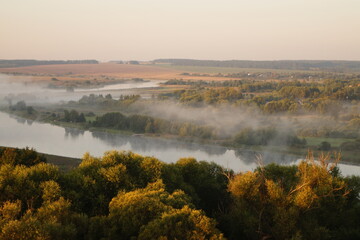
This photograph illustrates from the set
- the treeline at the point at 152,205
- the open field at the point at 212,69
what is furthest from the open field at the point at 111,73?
the treeline at the point at 152,205

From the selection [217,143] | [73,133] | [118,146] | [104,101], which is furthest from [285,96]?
[73,133]

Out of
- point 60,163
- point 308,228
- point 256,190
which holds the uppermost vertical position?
point 256,190

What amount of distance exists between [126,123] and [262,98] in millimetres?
16279

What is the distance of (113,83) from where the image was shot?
57.7 meters

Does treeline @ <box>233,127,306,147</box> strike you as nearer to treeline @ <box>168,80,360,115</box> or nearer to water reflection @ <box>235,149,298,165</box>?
water reflection @ <box>235,149,298,165</box>

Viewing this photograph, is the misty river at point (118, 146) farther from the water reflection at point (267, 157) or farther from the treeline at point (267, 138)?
the treeline at point (267, 138)

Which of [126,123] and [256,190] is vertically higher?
[256,190]

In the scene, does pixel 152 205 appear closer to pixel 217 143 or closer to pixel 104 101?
pixel 217 143

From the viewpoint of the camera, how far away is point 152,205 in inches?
253

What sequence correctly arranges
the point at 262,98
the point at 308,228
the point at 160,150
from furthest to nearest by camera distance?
the point at 262,98, the point at 160,150, the point at 308,228

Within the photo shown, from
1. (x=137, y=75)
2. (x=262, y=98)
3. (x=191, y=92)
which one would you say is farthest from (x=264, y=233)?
(x=137, y=75)

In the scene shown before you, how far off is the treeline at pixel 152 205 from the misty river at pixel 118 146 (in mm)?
13522

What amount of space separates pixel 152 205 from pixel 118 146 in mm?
21683

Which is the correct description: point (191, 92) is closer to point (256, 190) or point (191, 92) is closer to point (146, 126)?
point (146, 126)
